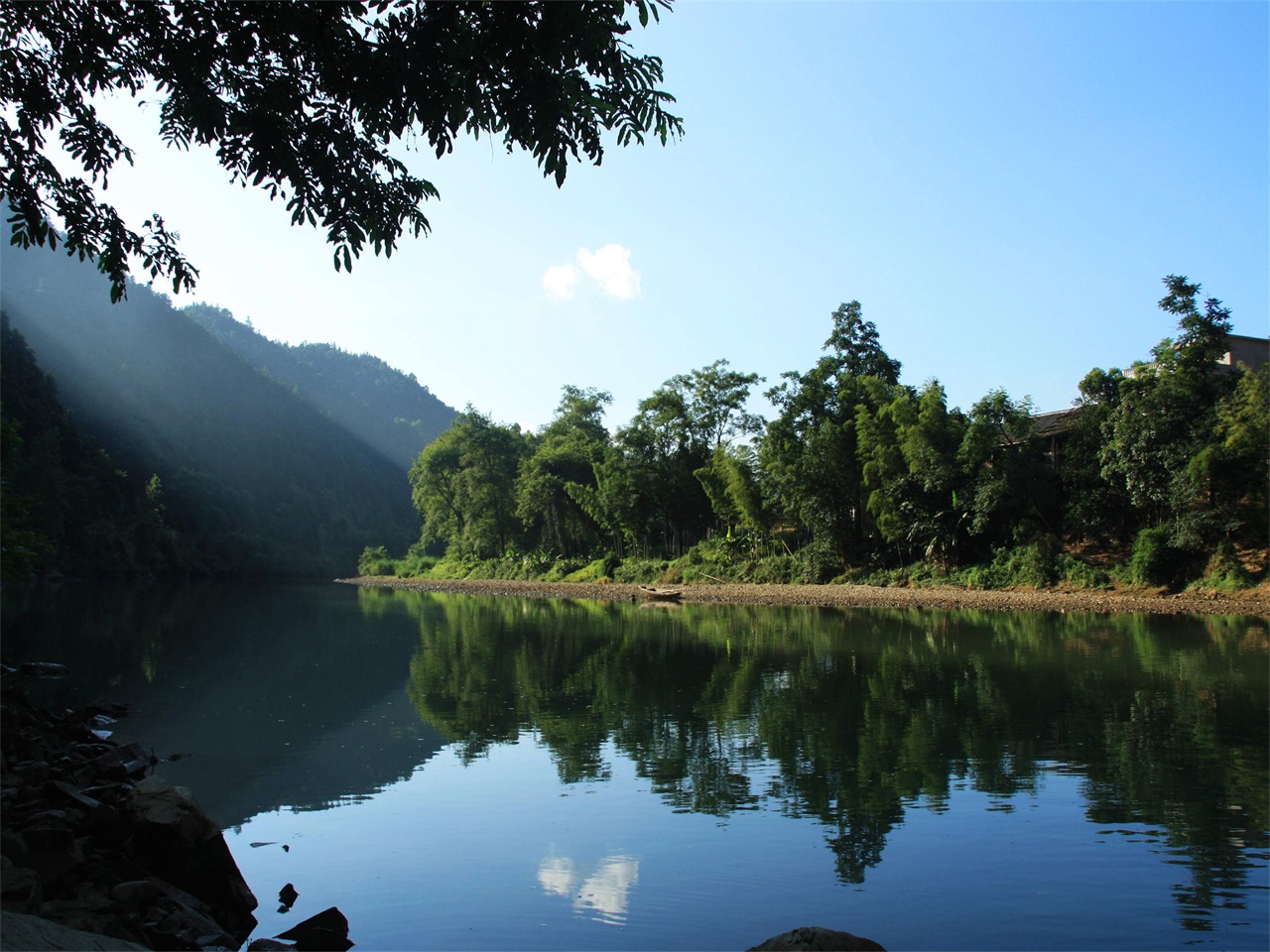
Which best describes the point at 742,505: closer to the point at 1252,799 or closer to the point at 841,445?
the point at 841,445

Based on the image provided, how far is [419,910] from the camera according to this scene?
5.44 meters

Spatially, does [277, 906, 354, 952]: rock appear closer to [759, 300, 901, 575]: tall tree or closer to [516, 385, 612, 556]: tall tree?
[759, 300, 901, 575]: tall tree

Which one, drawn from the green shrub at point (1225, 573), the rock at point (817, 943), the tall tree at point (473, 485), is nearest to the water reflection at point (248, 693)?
the rock at point (817, 943)

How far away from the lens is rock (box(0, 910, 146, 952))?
343 centimetres

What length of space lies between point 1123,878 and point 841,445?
2986 centimetres

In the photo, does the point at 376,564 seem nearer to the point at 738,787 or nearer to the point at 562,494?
the point at 562,494

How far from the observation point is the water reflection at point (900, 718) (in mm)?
7238

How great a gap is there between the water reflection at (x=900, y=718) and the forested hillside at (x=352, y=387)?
335 ft

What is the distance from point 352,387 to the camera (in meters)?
148

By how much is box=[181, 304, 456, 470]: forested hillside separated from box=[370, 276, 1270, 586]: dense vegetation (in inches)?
2948

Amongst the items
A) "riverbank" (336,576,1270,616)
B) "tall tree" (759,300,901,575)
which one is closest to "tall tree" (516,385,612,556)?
"riverbank" (336,576,1270,616)

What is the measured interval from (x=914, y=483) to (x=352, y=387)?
129 m

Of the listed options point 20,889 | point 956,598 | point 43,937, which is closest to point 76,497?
point 956,598

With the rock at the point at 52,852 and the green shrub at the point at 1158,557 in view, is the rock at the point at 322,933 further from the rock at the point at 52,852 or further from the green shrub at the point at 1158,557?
the green shrub at the point at 1158,557
